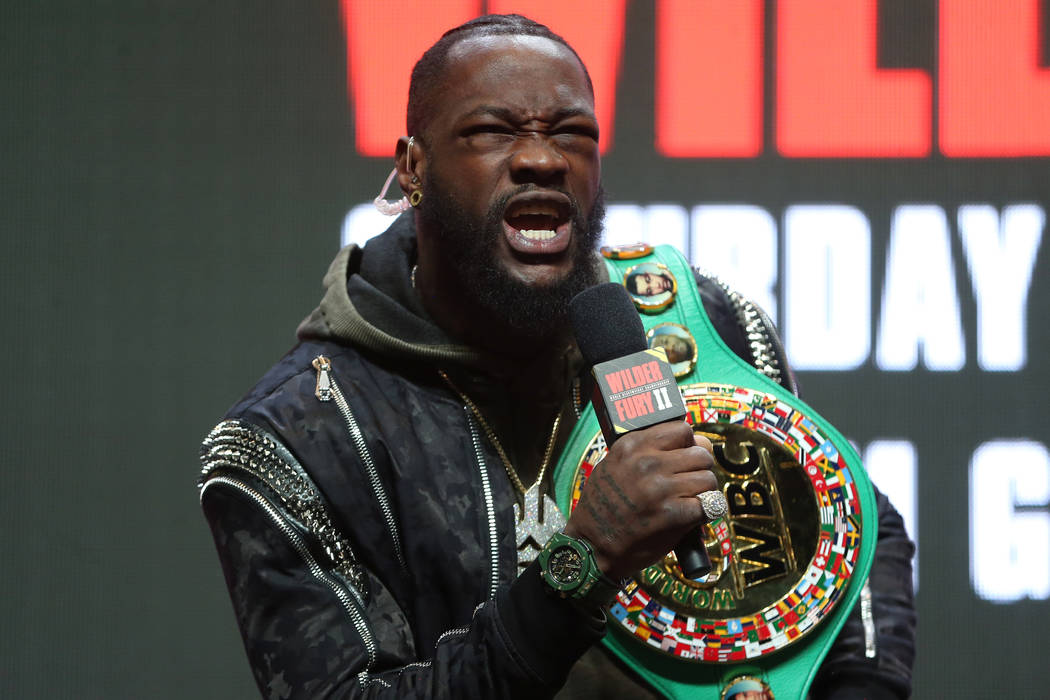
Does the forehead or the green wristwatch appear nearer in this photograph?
the green wristwatch

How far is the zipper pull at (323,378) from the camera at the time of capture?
1.60 metres

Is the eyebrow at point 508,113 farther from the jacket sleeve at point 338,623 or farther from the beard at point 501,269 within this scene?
the jacket sleeve at point 338,623

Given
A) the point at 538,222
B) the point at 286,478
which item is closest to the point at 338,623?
the point at 286,478

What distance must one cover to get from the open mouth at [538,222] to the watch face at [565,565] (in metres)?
0.45

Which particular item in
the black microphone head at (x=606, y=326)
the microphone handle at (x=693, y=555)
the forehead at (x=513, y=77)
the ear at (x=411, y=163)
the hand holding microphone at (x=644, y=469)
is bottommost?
the microphone handle at (x=693, y=555)

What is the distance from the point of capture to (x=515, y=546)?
1.58 m

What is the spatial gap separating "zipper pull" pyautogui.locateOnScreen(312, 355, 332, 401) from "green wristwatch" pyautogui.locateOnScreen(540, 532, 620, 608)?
0.45 meters

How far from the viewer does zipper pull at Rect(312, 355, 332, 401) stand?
160cm

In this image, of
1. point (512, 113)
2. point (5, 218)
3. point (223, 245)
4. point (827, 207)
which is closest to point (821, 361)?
point (827, 207)

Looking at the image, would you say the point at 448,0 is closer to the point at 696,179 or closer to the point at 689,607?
the point at 696,179

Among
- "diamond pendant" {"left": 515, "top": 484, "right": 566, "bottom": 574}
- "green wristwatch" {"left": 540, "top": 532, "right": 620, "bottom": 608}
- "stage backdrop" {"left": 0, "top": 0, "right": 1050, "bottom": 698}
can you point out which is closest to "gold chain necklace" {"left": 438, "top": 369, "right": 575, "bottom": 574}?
"diamond pendant" {"left": 515, "top": 484, "right": 566, "bottom": 574}

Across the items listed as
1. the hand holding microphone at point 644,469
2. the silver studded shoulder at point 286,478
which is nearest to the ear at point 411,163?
the silver studded shoulder at point 286,478

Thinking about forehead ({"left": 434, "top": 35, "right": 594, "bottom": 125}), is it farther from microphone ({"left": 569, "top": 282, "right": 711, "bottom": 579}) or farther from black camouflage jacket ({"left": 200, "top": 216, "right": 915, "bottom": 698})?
microphone ({"left": 569, "top": 282, "right": 711, "bottom": 579})

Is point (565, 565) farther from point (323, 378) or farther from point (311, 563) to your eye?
point (323, 378)
